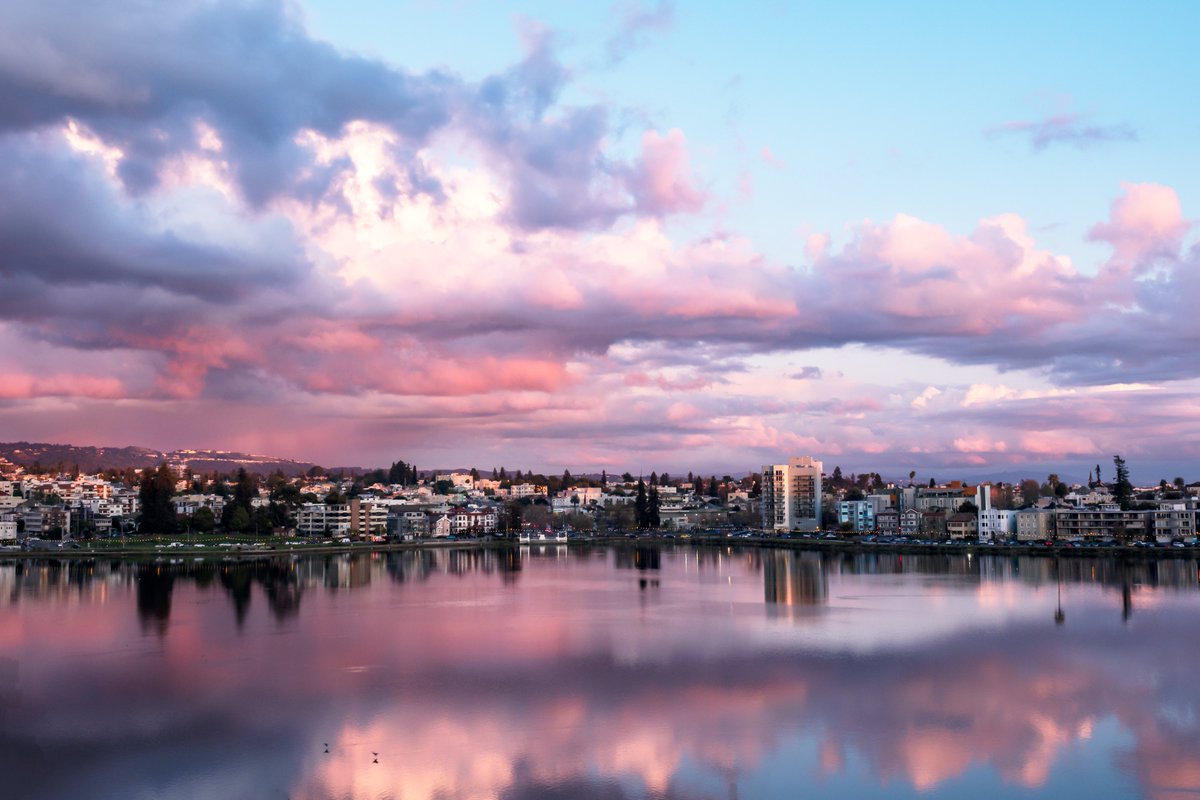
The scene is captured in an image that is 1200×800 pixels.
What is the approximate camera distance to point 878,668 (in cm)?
1808

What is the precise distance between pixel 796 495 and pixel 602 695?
7170cm

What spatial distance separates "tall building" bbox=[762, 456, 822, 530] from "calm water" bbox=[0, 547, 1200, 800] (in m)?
Answer: 53.2

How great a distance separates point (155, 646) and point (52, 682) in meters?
3.61

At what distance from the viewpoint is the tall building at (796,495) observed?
278 ft

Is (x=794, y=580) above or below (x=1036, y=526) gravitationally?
below

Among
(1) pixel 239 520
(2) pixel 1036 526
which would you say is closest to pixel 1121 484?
(2) pixel 1036 526

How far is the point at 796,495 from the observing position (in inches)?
3371

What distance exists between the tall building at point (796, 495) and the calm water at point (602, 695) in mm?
53166

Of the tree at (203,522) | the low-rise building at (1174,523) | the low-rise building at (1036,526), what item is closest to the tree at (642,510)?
the low-rise building at (1036,526)

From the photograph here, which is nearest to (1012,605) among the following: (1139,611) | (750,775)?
(1139,611)

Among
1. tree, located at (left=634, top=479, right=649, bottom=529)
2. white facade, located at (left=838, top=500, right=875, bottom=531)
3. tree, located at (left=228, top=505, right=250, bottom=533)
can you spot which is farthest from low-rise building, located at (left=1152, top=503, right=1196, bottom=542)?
tree, located at (left=228, top=505, right=250, bottom=533)

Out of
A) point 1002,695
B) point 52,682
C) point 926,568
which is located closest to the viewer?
point 1002,695

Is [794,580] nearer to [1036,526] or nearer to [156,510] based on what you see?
[1036,526]

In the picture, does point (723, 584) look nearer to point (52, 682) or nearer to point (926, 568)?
point (926, 568)
